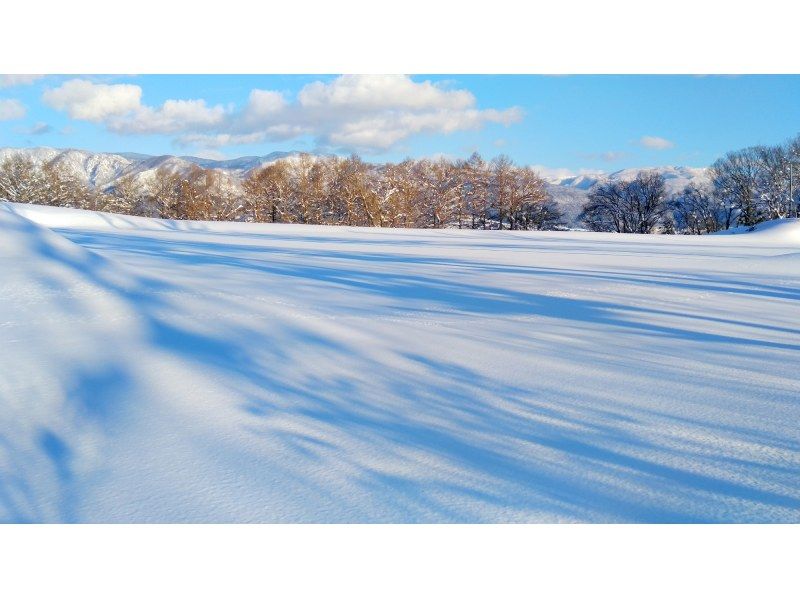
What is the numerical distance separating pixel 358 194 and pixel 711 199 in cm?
2788

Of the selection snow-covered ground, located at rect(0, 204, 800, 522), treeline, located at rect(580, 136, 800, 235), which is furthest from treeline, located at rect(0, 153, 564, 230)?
snow-covered ground, located at rect(0, 204, 800, 522)

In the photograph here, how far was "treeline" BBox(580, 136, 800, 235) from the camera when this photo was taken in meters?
36.7

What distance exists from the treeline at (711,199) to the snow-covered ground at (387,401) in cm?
3747

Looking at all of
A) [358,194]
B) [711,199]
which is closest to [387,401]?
[358,194]

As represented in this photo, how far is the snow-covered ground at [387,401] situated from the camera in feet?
7.10

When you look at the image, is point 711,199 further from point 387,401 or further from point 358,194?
point 387,401

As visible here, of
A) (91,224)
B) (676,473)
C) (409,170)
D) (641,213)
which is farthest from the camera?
(641,213)

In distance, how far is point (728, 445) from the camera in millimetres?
2498

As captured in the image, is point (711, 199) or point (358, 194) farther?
point (711, 199)

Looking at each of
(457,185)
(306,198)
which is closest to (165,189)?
(306,198)

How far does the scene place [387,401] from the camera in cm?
305

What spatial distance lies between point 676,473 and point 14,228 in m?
7.19

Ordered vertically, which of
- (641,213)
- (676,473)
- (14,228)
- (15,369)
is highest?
(641,213)

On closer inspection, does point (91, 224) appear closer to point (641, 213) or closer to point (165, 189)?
point (165, 189)
